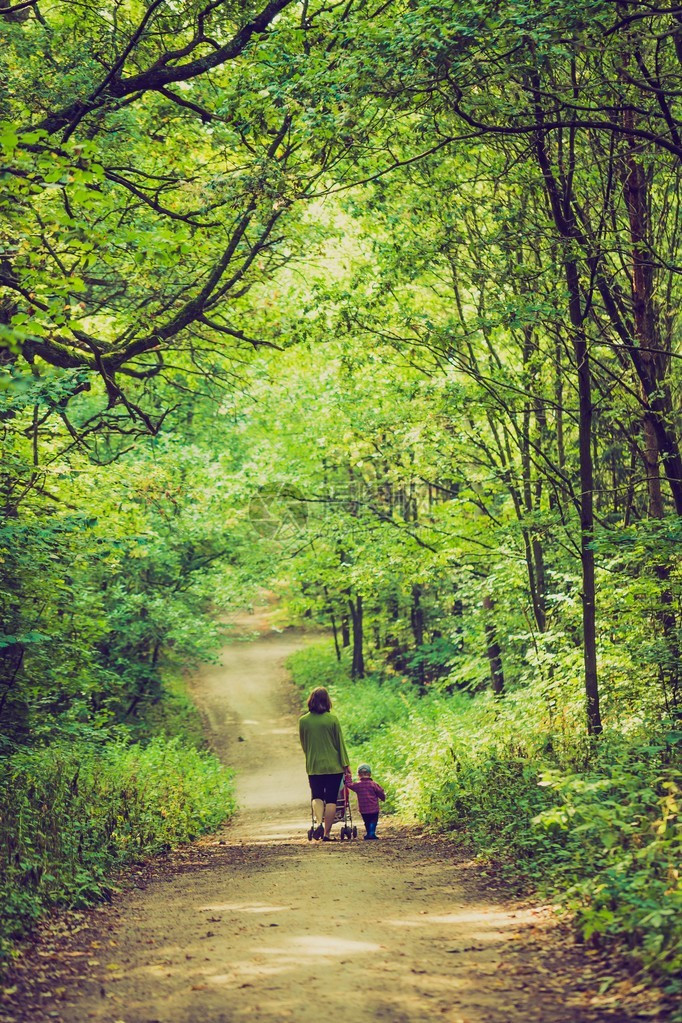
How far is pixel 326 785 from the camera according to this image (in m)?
10.4

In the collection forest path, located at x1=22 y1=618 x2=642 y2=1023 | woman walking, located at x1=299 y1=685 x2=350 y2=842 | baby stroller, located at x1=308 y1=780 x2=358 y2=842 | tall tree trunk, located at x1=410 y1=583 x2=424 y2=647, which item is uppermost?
tall tree trunk, located at x1=410 y1=583 x2=424 y2=647

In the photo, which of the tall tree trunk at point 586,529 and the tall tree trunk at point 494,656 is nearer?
the tall tree trunk at point 586,529

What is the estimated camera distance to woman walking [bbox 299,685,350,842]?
33.6 feet

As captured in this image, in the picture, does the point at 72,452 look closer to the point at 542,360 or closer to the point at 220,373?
the point at 220,373

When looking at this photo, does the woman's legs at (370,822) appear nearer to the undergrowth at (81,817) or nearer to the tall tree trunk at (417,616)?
the undergrowth at (81,817)

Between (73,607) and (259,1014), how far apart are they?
9.50 m

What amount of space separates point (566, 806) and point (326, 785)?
4787 mm

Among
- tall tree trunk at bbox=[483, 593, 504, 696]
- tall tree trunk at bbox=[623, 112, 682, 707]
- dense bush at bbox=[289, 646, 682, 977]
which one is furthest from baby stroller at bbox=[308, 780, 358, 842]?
tall tree trunk at bbox=[483, 593, 504, 696]

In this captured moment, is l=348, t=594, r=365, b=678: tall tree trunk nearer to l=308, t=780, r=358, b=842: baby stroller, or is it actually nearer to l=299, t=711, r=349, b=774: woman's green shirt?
l=308, t=780, r=358, b=842: baby stroller

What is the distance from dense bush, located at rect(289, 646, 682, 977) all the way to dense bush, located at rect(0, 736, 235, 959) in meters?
3.06

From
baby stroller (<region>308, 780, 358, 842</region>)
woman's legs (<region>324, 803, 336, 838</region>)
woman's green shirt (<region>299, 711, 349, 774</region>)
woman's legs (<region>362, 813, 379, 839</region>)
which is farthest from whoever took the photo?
baby stroller (<region>308, 780, 358, 842</region>)

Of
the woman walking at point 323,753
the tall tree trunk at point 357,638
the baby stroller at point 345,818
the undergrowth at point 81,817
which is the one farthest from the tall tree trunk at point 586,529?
the tall tree trunk at point 357,638

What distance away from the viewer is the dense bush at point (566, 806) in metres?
4.89

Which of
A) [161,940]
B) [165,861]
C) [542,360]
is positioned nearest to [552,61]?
[542,360]
